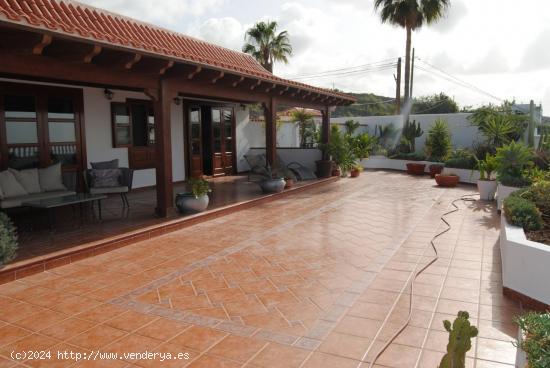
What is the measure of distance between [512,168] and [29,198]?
8.97 meters

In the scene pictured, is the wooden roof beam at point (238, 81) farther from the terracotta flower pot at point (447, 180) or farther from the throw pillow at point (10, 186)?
the terracotta flower pot at point (447, 180)

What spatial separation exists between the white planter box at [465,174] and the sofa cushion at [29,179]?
11690mm

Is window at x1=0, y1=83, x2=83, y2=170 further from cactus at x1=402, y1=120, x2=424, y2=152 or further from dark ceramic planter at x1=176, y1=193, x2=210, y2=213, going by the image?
cactus at x1=402, y1=120, x2=424, y2=152

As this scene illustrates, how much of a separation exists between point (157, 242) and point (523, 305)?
4740 mm

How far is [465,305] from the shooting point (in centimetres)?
397

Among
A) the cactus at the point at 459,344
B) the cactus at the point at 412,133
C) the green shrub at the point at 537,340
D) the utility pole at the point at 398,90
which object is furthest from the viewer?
the utility pole at the point at 398,90

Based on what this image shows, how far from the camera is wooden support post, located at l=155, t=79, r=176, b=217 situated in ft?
23.8

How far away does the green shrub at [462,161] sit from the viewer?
1345cm

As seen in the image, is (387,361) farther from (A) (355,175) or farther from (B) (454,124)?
(B) (454,124)

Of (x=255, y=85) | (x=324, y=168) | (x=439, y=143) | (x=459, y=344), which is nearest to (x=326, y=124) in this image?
(x=324, y=168)

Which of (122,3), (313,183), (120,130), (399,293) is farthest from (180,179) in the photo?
(399,293)

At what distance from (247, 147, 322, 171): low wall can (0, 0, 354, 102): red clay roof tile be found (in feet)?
7.08

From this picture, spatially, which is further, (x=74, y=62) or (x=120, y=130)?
(x=120, y=130)

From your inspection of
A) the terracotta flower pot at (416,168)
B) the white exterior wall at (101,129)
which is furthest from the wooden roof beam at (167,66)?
the terracotta flower pot at (416,168)
